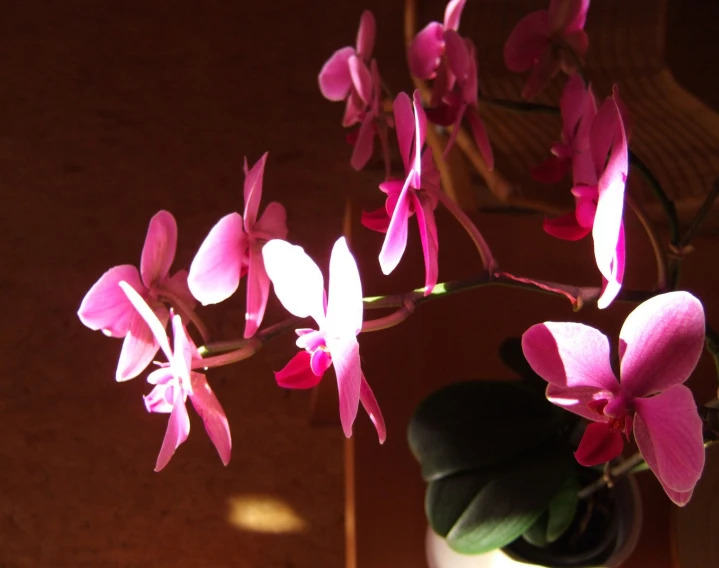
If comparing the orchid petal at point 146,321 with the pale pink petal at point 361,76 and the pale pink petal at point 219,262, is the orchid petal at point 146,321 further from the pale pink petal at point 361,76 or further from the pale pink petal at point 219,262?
the pale pink petal at point 361,76

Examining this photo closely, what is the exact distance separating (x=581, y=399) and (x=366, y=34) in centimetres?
38

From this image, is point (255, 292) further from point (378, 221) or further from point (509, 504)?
point (509, 504)

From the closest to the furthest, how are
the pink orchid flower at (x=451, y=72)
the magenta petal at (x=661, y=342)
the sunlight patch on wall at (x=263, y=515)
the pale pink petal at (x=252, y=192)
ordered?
the magenta petal at (x=661, y=342) < the pale pink petal at (x=252, y=192) < the pink orchid flower at (x=451, y=72) < the sunlight patch on wall at (x=263, y=515)

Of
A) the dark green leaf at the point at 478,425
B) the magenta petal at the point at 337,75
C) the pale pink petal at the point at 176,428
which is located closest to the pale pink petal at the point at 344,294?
the pale pink petal at the point at 176,428

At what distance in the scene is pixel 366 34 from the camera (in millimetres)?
604

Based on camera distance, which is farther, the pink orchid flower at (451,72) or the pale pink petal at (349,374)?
the pink orchid flower at (451,72)

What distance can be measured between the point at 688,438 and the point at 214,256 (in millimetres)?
266

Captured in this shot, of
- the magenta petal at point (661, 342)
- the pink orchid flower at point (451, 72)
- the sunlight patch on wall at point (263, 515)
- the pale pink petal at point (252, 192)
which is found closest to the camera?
the magenta petal at point (661, 342)

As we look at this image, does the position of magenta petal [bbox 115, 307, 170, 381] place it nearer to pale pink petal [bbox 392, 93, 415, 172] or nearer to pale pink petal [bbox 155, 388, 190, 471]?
pale pink petal [bbox 155, 388, 190, 471]

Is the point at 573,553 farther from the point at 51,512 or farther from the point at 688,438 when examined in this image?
the point at 51,512

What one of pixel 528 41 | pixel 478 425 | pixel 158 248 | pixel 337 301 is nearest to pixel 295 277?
pixel 337 301

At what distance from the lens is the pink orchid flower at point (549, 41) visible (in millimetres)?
547

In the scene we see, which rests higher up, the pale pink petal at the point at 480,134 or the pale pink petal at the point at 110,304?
the pale pink petal at the point at 480,134

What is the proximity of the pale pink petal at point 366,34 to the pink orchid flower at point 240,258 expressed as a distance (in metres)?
0.23
